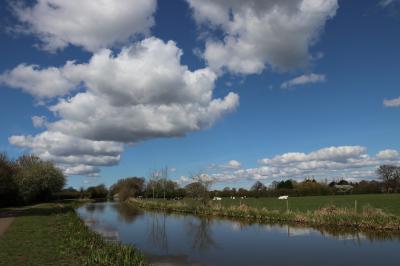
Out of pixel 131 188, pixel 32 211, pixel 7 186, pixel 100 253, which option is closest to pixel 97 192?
pixel 131 188

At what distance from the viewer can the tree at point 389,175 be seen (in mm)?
108787

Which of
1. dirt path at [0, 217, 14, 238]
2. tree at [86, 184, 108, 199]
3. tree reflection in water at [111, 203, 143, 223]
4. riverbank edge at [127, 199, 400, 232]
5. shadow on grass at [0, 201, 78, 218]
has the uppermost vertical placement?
tree at [86, 184, 108, 199]

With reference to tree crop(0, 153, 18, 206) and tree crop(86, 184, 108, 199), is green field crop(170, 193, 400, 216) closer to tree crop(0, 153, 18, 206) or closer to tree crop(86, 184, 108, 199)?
tree crop(0, 153, 18, 206)

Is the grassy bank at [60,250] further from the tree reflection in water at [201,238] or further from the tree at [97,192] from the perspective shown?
the tree at [97,192]

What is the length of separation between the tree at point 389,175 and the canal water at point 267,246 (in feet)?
292

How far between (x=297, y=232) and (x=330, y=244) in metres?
5.65

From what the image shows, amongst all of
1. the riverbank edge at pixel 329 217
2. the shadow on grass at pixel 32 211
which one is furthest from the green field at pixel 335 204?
the shadow on grass at pixel 32 211

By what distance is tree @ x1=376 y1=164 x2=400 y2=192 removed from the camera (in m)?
109

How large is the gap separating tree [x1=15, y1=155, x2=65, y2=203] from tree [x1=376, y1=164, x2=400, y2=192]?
3179 inches

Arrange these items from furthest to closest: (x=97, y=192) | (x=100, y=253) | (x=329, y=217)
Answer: (x=97, y=192)
(x=329, y=217)
(x=100, y=253)

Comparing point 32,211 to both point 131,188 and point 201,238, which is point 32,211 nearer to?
point 201,238

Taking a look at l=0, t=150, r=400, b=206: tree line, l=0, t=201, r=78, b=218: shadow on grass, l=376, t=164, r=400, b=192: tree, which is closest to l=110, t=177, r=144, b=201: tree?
l=0, t=150, r=400, b=206: tree line

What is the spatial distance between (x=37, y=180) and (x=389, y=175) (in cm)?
9110

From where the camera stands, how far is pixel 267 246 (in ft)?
71.7
